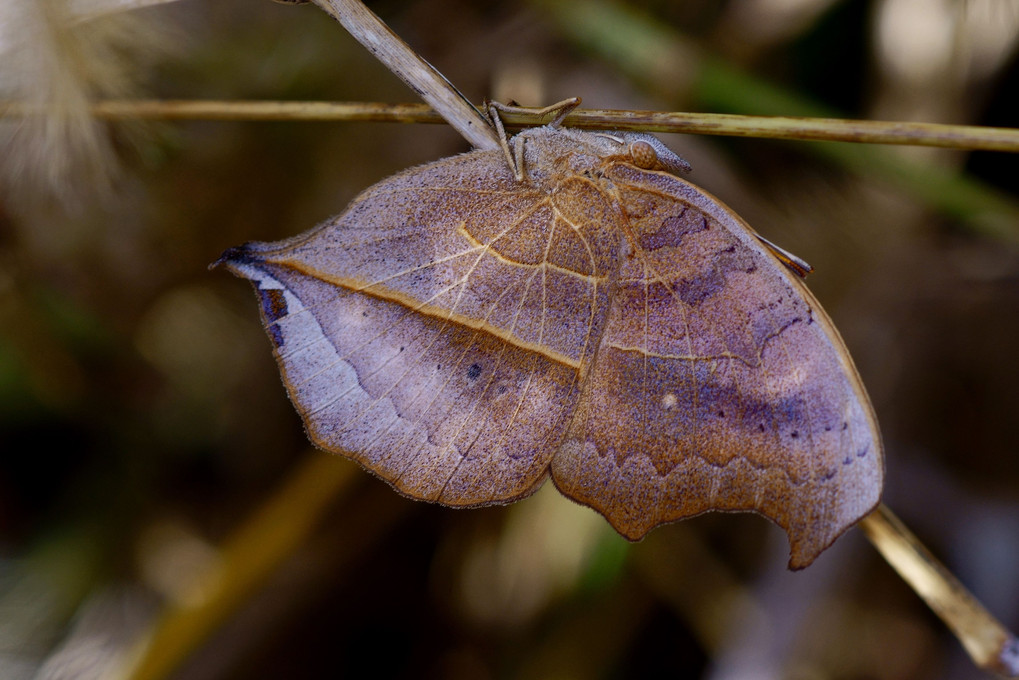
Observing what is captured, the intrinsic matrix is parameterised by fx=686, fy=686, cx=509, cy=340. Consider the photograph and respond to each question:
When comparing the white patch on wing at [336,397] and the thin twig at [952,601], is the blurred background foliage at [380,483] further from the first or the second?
the white patch on wing at [336,397]

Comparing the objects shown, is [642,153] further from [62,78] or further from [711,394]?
[62,78]

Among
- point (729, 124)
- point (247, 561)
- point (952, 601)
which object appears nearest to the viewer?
point (729, 124)

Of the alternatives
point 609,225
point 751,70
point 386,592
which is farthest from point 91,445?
point 751,70

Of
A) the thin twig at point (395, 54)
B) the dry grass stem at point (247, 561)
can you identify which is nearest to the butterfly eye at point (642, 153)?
the thin twig at point (395, 54)

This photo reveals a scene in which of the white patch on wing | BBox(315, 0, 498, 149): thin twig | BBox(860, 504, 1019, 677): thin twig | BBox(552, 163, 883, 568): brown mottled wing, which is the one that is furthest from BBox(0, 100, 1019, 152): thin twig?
BBox(860, 504, 1019, 677): thin twig

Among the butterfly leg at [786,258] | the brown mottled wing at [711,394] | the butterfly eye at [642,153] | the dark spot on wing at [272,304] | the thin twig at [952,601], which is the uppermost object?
the butterfly eye at [642,153]

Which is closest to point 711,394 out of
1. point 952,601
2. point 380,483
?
point 952,601
